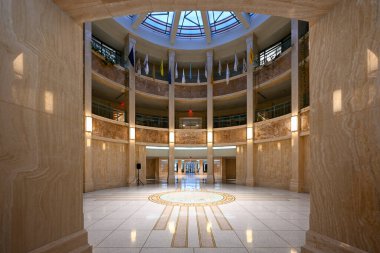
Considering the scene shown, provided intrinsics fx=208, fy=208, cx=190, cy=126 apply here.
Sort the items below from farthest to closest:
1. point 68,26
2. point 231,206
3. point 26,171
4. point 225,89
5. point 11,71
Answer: point 225,89 < point 231,206 < point 68,26 < point 26,171 < point 11,71

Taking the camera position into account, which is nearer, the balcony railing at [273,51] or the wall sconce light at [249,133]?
the balcony railing at [273,51]

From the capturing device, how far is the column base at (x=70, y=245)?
2.80 m

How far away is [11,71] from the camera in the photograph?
2.40 m

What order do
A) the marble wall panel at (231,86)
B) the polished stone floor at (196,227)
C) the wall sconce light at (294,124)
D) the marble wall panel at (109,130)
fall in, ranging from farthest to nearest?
1. the marble wall panel at (231,86)
2. the marble wall panel at (109,130)
3. the wall sconce light at (294,124)
4. the polished stone floor at (196,227)

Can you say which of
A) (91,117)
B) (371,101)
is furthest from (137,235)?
(91,117)

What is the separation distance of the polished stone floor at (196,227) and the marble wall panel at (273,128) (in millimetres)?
5715

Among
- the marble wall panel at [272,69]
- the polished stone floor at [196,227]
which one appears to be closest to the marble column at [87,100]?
the polished stone floor at [196,227]

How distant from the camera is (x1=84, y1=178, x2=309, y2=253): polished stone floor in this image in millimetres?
4500

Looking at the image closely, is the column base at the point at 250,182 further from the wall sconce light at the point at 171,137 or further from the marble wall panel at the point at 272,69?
the marble wall panel at the point at 272,69

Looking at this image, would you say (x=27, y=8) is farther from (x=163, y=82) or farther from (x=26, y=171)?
(x=163, y=82)

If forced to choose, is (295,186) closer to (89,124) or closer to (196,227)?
(196,227)

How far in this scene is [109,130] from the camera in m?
14.3

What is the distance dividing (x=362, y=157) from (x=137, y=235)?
4858 mm

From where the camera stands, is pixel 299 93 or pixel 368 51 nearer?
pixel 368 51
